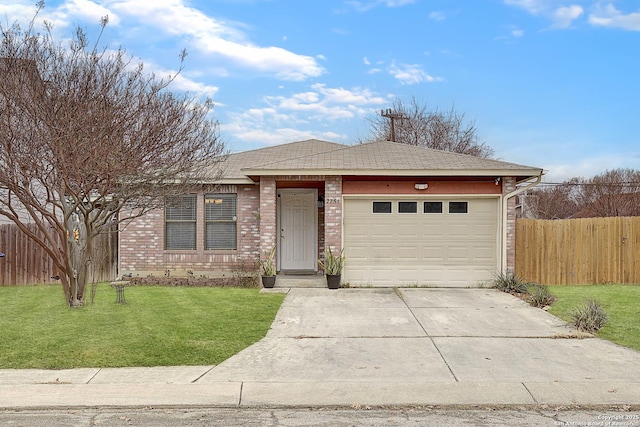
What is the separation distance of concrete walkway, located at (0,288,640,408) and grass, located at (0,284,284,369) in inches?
11.9

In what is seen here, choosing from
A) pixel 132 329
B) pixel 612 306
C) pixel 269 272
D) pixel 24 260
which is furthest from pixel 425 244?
pixel 24 260

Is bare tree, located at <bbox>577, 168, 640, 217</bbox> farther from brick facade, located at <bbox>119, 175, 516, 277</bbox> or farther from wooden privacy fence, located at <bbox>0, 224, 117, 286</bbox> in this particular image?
wooden privacy fence, located at <bbox>0, 224, 117, 286</bbox>

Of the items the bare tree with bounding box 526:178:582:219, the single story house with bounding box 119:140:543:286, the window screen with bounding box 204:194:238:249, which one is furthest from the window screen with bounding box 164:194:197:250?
the bare tree with bounding box 526:178:582:219

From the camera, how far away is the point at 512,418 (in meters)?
5.05

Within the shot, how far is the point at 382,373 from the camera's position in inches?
252

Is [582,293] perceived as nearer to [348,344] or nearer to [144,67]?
[348,344]

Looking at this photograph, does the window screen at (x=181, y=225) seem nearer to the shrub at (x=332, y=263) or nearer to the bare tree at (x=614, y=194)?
the shrub at (x=332, y=263)

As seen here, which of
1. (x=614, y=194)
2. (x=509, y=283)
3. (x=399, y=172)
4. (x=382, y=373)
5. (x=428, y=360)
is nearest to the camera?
(x=382, y=373)

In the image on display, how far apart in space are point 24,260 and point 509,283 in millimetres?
12511

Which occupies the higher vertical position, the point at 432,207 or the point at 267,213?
the point at 432,207

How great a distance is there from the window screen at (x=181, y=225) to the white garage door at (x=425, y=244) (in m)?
4.17

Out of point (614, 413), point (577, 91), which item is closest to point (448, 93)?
point (577, 91)

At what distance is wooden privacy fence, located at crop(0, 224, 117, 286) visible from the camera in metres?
14.8

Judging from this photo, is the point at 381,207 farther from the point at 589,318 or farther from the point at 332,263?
the point at 589,318
